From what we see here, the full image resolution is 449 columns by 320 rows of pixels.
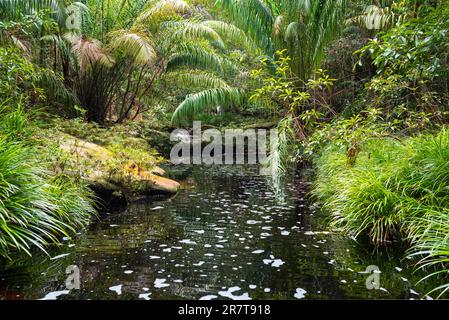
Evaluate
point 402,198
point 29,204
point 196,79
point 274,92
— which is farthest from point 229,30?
point 29,204

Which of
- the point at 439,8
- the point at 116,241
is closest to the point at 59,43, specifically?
the point at 116,241

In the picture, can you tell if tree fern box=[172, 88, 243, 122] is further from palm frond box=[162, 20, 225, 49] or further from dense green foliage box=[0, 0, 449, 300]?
palm frond box=[162, 20, 225, 49]

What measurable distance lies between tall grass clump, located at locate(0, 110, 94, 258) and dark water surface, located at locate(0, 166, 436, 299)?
0.25 meters

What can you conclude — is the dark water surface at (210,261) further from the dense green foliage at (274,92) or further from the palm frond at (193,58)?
the palm frond at (193,58)

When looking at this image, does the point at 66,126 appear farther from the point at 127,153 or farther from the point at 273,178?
the point at 273,178

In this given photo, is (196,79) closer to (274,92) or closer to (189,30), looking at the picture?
(189,30)

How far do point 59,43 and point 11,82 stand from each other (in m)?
4.20

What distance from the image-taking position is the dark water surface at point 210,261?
395cm

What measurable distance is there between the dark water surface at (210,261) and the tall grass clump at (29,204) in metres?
0.25

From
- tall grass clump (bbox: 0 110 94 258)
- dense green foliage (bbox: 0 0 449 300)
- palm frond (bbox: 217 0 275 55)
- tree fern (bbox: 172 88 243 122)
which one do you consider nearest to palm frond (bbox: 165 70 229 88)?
dense green foliage (bbox: 0 0 449 300)

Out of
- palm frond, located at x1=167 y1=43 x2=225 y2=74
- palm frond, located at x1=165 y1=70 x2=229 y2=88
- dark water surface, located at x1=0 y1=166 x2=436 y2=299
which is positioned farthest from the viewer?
palm frond, located at x1=165 y1=70 x2=229 y2=88

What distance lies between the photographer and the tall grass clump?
182 inches

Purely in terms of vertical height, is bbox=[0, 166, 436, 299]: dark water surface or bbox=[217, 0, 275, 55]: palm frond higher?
bbox=[217, 0, 275, 55]: palm frond

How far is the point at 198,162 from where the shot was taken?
16.7 meters
